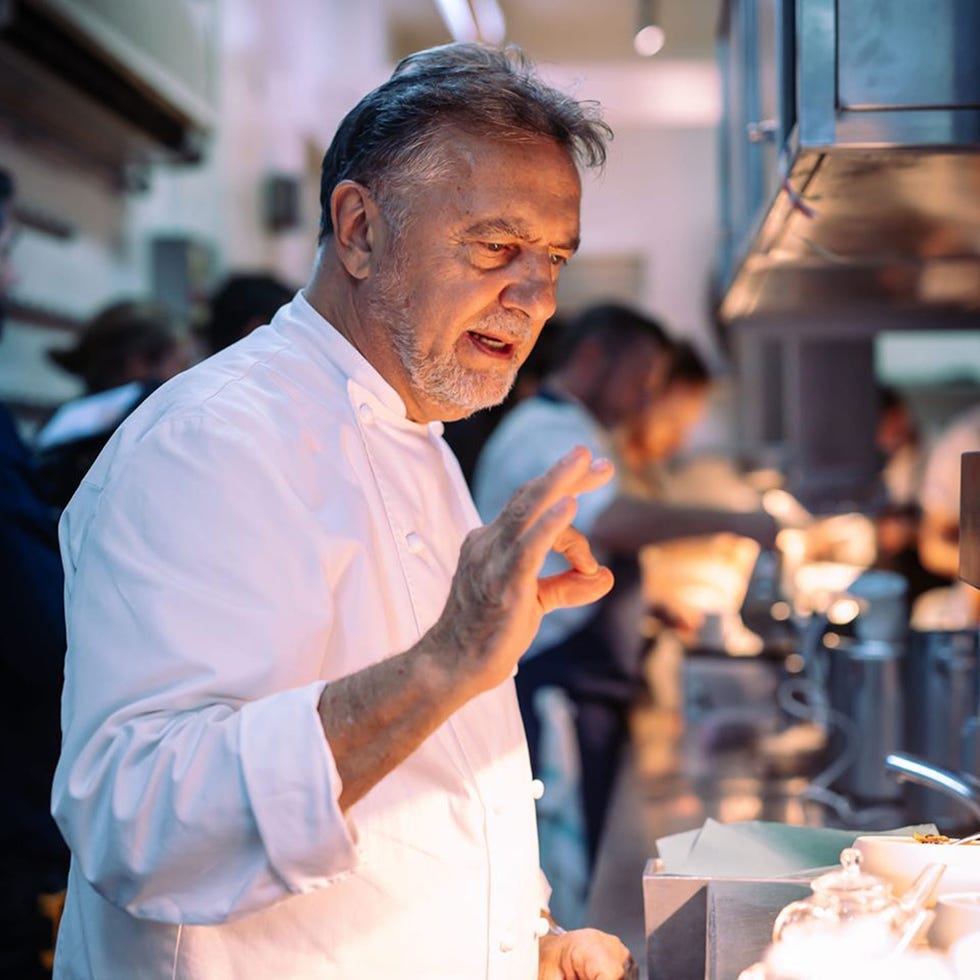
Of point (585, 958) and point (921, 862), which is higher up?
point (921, 862)

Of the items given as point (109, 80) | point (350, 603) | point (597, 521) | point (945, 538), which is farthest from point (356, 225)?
point (945, 538)

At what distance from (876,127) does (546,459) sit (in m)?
1.82

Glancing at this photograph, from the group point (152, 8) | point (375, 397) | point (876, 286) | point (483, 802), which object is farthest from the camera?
point (152, 8)

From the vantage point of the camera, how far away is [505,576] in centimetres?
89

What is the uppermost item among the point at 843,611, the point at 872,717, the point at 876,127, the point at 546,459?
the point at 876,127

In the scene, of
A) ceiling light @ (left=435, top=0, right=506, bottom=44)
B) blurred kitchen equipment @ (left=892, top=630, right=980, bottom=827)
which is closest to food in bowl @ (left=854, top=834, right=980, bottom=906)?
blurred kitchen equipment @ (left=892, top=630, right=980, bottom=827)

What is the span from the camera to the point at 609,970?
128 centimetres

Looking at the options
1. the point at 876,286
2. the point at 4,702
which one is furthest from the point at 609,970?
the point at 876,286

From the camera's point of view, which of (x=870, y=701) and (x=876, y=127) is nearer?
(x=876, y=127)

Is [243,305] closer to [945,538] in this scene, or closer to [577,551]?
[577,551]

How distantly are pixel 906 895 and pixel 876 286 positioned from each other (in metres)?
1.86

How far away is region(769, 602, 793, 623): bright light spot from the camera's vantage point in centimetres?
298

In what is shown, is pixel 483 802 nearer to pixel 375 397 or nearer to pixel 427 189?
pixel 375 397

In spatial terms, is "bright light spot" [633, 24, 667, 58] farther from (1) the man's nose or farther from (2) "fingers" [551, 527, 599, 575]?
(2) "fingers" [551, 527, 599, 575]
